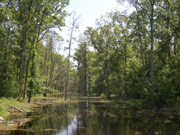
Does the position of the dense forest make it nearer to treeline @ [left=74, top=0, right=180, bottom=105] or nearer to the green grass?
treeline @ [left=74, top=0, right=180, bottom=105]

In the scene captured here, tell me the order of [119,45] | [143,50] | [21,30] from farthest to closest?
[119,45]
[143,50]
[21,30]

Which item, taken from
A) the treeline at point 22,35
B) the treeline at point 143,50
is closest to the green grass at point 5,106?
the treeline at point 22,35

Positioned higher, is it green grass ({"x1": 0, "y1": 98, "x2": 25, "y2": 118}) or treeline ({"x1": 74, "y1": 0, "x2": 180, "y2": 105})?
treeline ({"x1": 74, "y1": 0, "x2": 180, "y2": 105})

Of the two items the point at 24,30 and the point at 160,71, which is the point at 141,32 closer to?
the point at 160,71

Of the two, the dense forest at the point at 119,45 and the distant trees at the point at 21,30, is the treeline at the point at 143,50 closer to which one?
the dense forest at the point at 119,45

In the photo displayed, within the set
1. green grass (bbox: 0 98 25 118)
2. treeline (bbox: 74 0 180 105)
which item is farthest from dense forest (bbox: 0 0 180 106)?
green grass (bbox: 0 98 25 118)

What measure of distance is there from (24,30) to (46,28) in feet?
14.7

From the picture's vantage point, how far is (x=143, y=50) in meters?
33.1

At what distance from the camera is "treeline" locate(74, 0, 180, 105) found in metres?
20.5

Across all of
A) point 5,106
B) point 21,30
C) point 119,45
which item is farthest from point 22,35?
point 119,45

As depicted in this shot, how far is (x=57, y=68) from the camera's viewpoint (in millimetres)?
59656

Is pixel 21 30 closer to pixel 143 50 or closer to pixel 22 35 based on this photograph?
pixel 22 35

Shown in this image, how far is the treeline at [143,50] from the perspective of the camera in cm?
2050

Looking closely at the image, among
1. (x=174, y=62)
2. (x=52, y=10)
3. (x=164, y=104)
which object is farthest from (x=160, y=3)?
(x=52, y=10)
